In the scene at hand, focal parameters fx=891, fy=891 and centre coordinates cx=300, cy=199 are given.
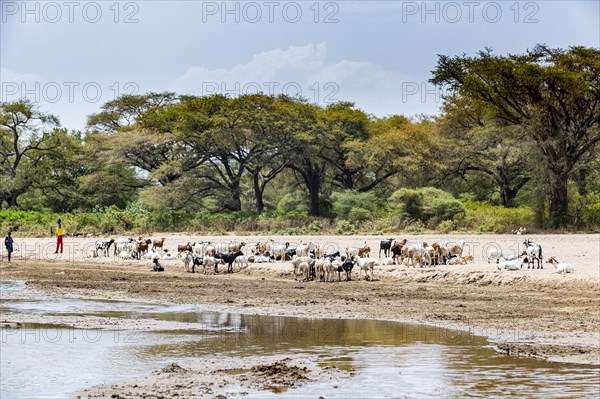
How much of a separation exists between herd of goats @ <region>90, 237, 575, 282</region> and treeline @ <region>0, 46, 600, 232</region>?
12399 millimetres

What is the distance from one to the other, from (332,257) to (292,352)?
40.8 ft

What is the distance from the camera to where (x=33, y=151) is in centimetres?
6216

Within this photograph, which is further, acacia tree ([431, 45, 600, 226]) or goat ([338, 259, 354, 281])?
acacia tree ([431, 45, 600, 226])

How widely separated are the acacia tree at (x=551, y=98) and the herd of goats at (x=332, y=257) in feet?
41.3

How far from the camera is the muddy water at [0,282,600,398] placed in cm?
1128

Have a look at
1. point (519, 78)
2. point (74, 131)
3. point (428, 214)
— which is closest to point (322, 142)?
point (428, 214)

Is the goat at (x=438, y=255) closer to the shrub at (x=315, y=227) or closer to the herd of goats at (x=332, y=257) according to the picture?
the herd of goats at (x=332, y=257)

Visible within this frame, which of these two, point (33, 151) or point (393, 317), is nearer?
point (393, 317)

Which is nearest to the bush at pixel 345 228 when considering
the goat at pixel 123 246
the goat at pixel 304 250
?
the goat at pixel 123 246

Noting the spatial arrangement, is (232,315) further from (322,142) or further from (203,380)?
(322,142)

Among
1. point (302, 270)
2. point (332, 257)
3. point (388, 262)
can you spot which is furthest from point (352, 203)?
point (302, 270)

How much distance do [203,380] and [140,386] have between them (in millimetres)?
835

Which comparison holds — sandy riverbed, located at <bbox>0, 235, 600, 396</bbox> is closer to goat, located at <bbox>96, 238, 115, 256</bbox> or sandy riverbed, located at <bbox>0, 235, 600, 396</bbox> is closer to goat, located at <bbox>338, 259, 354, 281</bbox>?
goat, located at <bbox>338, 259, 354, 281</bbox>

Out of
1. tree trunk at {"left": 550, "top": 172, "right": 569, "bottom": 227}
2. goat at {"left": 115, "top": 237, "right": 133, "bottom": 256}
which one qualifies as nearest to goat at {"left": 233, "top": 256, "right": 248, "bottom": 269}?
goat at {"left": 115, "top": 237, "right": 133, "bottom": 256}
